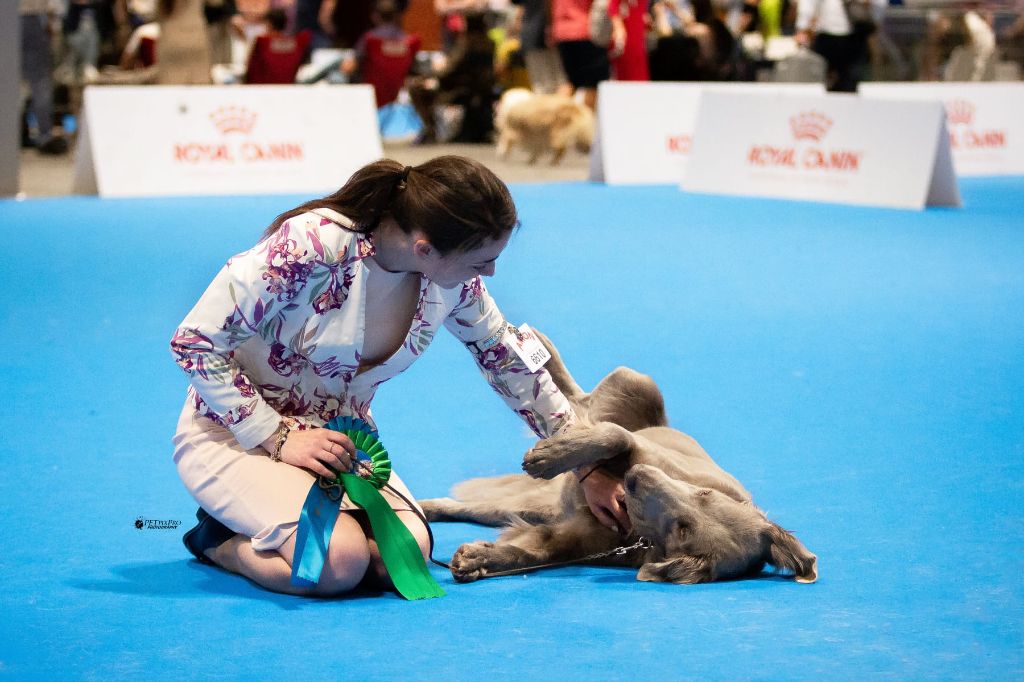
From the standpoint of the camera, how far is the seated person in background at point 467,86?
15.5 m

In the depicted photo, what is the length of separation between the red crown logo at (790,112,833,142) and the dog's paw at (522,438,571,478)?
8.25 m

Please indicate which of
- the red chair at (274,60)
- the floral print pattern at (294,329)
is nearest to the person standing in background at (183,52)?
the red chair at (274,60)

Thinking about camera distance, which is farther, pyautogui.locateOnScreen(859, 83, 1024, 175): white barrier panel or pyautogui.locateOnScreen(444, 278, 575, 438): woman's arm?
pyautogui.locateOnScreen(859, 83, 1024, 175): white barrier panel

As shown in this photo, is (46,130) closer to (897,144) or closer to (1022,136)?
(897,144)

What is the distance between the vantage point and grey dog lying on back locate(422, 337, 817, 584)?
3240 millimetres

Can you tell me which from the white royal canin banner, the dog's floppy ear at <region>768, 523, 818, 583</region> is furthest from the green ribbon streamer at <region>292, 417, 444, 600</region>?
the white royal canin banner

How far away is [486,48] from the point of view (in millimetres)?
15562

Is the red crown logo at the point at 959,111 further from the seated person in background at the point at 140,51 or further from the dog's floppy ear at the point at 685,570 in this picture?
the dog's floppy ear at the point at 685,570

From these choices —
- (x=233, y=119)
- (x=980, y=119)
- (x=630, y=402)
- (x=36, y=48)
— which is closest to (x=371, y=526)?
(x=630, y=402)

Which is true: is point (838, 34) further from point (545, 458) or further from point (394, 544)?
point (394, 544)

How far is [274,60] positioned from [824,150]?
6401mm

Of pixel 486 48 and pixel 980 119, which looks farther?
pixel 486 48

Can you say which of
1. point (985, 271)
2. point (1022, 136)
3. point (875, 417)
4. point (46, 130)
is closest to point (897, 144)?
point (985, 271)

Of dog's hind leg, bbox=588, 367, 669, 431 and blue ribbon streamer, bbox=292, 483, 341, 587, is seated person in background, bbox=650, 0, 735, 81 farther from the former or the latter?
blue ribbon streamer, bbox=292, 483, 341, 587
